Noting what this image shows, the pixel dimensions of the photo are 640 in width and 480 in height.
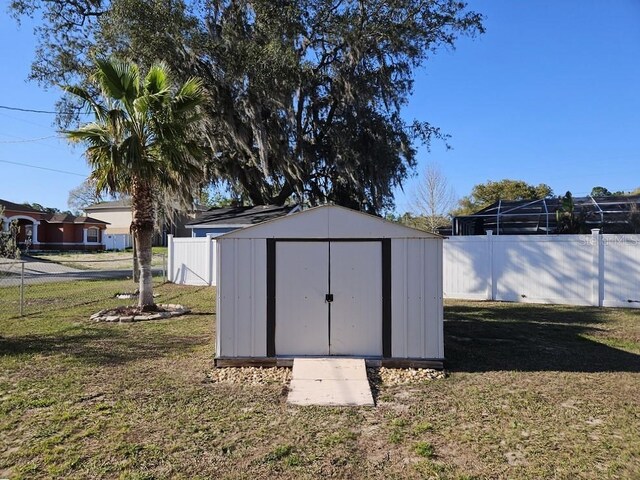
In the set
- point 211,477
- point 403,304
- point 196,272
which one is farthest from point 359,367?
point 196,272

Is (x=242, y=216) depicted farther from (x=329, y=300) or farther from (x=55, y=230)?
(x=55, y=230)

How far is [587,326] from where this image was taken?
31.4 feet

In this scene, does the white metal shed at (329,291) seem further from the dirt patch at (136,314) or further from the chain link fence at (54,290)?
the chain link fence at (54,290)

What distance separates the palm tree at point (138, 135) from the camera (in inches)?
395

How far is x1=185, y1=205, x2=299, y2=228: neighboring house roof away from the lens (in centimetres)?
1744

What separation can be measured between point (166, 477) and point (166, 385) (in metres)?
2.33

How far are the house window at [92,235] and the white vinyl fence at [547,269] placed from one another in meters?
41.0

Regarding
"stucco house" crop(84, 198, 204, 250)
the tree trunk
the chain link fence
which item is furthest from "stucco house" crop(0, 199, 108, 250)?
the tree trunk

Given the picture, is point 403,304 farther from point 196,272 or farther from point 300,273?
point 196,272

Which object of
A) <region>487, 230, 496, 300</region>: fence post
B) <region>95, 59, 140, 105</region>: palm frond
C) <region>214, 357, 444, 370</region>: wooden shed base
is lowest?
<region>214, 357, 444, 370</region>: wooden shed base

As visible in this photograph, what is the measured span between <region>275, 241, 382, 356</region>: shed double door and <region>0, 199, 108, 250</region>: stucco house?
1523 inches

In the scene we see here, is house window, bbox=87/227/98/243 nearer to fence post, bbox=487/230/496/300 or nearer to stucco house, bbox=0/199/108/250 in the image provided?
stucco house, bbox=0/199/108/250

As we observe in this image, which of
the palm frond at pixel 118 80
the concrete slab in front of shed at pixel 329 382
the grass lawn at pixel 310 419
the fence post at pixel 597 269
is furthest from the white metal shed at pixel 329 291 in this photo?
the fence post at pixel 597 269

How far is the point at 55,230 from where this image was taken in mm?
43000
